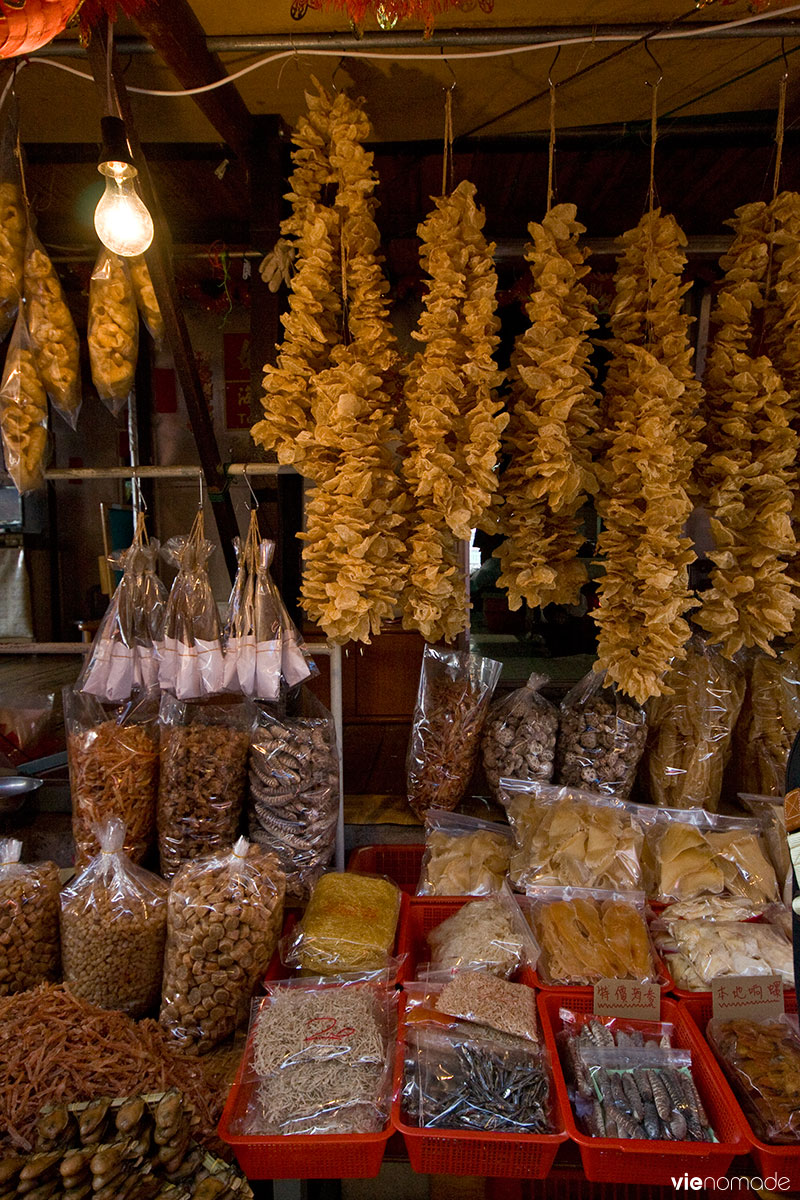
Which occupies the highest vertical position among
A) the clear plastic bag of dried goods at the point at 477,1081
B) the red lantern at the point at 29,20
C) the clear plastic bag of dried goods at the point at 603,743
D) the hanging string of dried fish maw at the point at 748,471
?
the red lantern at the point at 29,20

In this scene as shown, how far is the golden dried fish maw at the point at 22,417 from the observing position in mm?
2256

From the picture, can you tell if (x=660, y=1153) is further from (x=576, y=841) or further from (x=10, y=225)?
(x=10, y=225)

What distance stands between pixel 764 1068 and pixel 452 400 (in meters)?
1.98

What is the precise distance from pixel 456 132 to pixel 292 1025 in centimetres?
322

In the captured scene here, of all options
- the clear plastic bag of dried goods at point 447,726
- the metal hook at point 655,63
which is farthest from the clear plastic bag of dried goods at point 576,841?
the metal hook at point 655,63

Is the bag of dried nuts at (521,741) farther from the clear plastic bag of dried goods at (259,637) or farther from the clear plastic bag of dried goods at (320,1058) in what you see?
the clear plastic bag of dried goods at (320,1058)

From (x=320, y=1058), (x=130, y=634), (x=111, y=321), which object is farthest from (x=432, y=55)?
(x=320, y=1058)

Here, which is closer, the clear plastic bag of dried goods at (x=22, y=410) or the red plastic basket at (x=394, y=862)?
the clear plastic bag of dried goods at (x=22, y=410)

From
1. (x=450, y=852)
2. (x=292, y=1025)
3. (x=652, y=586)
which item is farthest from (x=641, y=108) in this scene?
(x=292, y=1025)

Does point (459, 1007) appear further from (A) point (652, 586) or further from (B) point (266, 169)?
(B) point (266, 169)

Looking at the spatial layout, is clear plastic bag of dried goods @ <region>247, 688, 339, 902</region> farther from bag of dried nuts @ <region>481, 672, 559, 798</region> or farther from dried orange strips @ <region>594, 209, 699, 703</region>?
dried orange strips @ <region>594, 209, 699, 703</region>

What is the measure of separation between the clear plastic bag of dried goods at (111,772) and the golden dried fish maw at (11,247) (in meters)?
1.34

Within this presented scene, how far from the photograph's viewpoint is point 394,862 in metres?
2.68

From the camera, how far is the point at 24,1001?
5.71 feet
